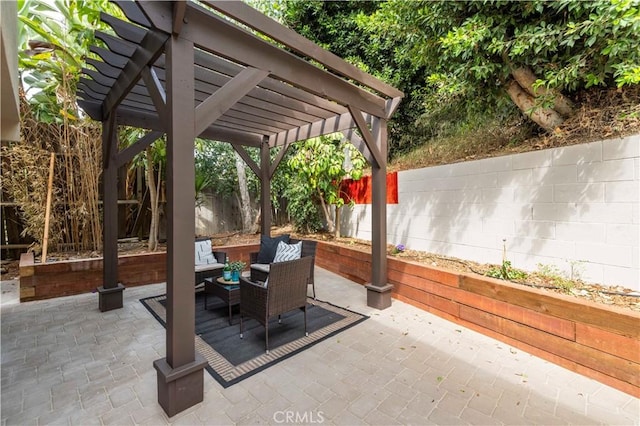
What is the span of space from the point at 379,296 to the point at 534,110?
9.92ft

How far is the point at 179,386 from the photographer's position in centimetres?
203

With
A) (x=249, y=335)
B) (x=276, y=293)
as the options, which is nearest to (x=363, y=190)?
(x=276, y=293)

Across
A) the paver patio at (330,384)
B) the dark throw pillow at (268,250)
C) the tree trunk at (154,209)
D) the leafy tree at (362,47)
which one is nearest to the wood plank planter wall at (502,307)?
the paver patio at (330,384)

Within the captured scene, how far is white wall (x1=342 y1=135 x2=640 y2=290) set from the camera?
2805 millimetres

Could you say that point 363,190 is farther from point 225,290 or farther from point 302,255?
point 225,290

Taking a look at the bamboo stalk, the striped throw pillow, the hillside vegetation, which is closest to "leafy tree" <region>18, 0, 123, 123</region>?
the bamboo stalk

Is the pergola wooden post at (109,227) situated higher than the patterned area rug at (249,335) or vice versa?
the pergola wooden post at (109,227)

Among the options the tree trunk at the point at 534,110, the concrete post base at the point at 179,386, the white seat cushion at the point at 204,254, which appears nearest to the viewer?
the concrete post base at the point at 179,386

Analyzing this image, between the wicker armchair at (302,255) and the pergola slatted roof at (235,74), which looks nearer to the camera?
the pergola slatted roof at (235,74)

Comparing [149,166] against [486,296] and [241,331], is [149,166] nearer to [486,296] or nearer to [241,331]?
[241,331]

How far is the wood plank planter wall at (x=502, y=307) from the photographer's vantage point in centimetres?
230

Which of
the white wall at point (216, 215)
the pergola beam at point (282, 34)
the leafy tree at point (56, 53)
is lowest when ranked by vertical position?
the white wall at point (216, 215)

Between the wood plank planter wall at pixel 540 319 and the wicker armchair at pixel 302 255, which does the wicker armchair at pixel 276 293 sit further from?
the wood plank planter wall at pixel 540 319

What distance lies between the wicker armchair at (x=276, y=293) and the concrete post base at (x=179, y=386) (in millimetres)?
775
